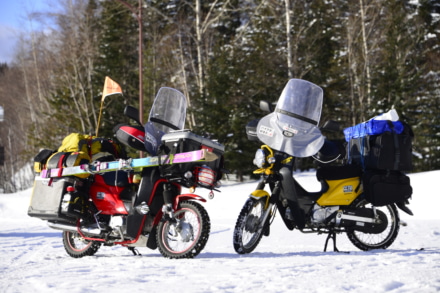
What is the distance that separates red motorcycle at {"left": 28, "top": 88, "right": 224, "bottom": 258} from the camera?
19.4 feet

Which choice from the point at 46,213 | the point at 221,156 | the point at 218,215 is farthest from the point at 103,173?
the point at 218,215

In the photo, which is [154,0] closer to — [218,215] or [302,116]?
[218,215]

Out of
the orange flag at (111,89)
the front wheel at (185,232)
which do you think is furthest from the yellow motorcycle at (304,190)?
the orange flag at (111,89)

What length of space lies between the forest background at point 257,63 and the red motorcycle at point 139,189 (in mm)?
13724

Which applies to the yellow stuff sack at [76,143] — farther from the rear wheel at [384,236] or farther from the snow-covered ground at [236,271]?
the rear wheel at [384,236]

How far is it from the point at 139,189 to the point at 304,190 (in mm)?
1889

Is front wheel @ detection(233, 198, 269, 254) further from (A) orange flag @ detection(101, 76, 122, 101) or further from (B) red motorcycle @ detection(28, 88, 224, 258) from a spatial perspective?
(A) orange flag @ detection(101, 76, 122, 101)

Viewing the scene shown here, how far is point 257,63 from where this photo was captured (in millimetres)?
24812

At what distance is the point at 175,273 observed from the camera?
4.84 meters

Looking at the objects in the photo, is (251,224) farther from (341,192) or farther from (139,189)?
(139,189)

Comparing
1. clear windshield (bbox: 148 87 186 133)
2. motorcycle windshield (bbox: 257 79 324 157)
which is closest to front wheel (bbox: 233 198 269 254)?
Result: motorcycle windshield (bbox: 257 79 324 157)

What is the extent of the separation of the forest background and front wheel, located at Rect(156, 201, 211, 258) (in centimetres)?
→ 1474

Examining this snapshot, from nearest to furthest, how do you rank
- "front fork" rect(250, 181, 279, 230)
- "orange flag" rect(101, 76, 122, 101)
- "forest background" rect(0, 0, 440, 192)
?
"front fork" rect(250, 181, 279, 230) < "orange flag" rect(101, 76, 122, 101) < "forest background" rect(0, 0, 440, 192)

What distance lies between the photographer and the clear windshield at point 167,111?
6.96 metres
